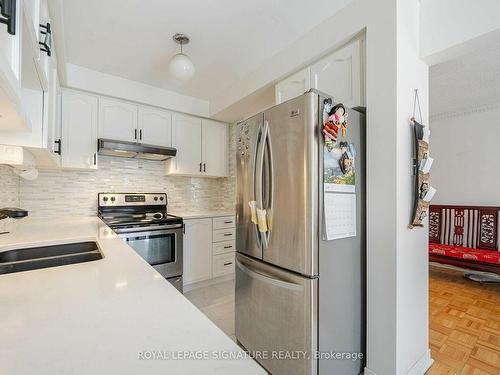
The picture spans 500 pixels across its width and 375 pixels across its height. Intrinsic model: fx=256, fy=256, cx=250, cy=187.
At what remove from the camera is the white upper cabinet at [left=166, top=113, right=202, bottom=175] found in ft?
10.6

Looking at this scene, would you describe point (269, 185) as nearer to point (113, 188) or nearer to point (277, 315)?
point (277, 315)

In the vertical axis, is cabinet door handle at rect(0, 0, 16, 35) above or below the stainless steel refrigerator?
above

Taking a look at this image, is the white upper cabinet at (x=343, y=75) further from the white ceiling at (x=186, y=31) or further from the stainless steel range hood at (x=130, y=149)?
the stainless steel range hood at (x=130, y=149)

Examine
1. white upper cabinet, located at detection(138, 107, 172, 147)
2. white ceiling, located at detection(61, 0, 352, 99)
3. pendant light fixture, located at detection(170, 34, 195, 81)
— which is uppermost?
white ceiling, located at detection(61, 0, 352, 99)

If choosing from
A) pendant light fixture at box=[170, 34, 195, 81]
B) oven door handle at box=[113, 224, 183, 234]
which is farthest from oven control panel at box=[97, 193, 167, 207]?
pendant light fixture at box=[170, 34, 195, 81]

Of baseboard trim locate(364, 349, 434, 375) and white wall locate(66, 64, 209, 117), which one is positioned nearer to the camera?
baseboard trim locate(364, 349, 434, 375)

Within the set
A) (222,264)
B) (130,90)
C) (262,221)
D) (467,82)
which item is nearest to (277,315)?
(262,221)

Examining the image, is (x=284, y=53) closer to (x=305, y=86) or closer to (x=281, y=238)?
(x=305, y=86)

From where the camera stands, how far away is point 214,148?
360 centimetres

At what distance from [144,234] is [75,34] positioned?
1829 millimetres

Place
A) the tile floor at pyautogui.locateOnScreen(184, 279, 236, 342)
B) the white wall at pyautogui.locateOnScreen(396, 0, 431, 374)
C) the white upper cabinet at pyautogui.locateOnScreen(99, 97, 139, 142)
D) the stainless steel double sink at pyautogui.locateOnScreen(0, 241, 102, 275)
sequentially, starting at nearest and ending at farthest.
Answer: the stainless steel double sink at pyautogui.locateOnScreen(0, 241, 102, 275), the white wall at pyautogui.locateOnScreen(396, 0, 431, 374), the tile floor at pyautogui.locateOnScreen(184, 279, 236, 342), the white upper cabinet at pyautogui.locateOnScreen(99, 97, 139, 142)

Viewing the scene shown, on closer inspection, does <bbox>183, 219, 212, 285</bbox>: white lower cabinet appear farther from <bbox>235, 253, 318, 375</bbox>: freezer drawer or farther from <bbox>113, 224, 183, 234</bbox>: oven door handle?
<bbox>235, 253, 318, 375</bbox>: freezer drawer

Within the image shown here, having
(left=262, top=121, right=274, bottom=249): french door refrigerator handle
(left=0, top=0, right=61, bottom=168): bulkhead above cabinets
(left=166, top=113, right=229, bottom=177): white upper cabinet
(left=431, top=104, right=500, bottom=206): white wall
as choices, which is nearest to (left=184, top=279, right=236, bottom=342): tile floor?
(left=262, top=121, right=274, bottom=249): french door refrigerator handle

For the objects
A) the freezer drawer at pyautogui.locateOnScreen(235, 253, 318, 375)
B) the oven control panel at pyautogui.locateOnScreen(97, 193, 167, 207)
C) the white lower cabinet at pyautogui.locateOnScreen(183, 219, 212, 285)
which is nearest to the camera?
the freezer drawer at pyautogui.locateOnScreen(235, 253, 318, 375)
